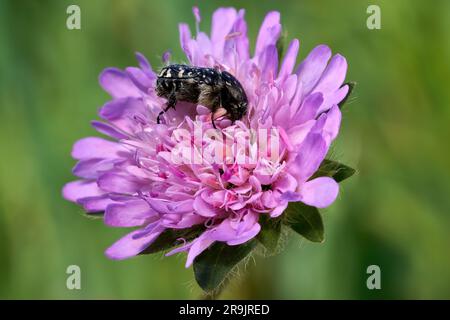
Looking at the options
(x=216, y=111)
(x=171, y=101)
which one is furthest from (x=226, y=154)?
(x=171, y=101)

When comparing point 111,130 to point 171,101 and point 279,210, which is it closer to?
point 171,101

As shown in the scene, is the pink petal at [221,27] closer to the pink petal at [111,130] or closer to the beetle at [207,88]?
the beetle at [207,88]

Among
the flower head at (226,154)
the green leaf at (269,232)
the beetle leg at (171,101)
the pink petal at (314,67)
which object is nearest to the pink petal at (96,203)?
the flower head at (226,154)

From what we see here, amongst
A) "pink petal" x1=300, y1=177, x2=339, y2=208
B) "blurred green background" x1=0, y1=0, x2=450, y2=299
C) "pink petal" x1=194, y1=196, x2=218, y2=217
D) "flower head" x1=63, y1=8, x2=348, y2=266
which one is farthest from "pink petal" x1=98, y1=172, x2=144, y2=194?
"blurred green background" x1=0, y1=0, x2=450, y2=299

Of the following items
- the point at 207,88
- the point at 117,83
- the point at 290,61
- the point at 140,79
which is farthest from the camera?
the point at 117,83
